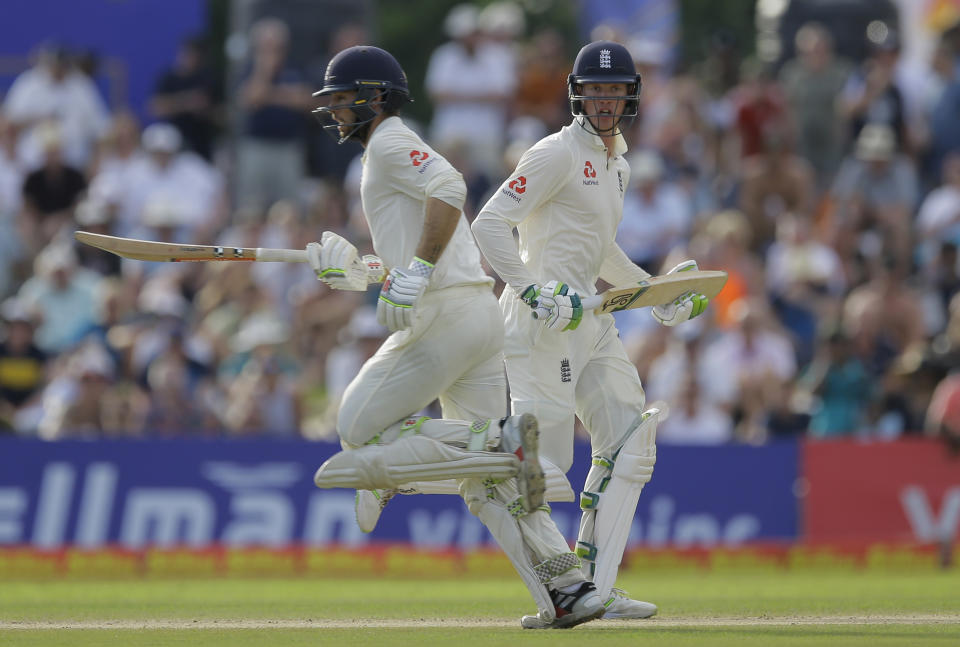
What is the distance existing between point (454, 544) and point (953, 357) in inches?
147

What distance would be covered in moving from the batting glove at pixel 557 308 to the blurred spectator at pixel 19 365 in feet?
20.8

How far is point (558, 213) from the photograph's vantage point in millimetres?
6656

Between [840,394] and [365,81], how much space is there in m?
6.03

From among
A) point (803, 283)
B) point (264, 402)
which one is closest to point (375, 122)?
point (264, 402)

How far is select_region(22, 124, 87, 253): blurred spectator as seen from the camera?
1309cm

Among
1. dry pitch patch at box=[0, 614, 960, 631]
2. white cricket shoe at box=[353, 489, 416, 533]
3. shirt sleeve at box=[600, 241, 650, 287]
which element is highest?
shirt sleeve at box=[600, 241, 650, 287]

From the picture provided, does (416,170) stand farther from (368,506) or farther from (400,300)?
(368,506)

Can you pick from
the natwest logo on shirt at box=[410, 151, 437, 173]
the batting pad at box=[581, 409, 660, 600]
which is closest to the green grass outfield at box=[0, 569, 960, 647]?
the batting pad at box=[581, 409, 660, 600]

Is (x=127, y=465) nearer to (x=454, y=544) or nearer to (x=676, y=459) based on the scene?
(x=454, y=544)

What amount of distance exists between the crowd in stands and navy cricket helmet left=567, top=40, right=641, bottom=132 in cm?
472

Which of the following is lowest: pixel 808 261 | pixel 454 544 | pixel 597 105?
pixel 454 544

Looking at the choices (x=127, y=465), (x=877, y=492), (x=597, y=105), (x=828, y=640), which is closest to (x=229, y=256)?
(x=597, y=105)

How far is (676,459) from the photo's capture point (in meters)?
10.6

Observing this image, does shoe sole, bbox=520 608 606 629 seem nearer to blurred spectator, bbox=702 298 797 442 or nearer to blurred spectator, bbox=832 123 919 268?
blurred spectator, bbox=702 298 797 442
